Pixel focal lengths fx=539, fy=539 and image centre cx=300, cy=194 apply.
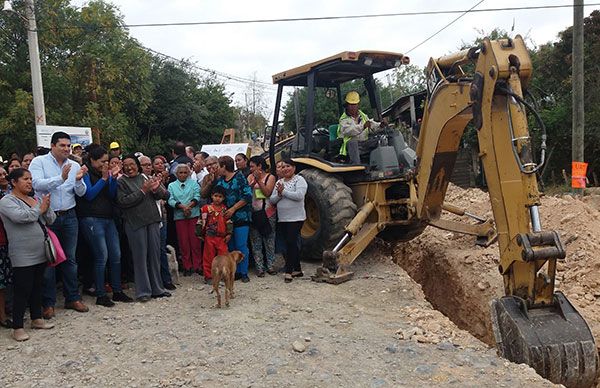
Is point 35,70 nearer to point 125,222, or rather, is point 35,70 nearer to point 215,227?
point 125,222

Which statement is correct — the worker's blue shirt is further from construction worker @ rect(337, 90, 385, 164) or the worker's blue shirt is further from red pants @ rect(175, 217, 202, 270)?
construction worker @ rect(337, 90, 385, 164)

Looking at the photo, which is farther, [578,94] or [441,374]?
[578,94]

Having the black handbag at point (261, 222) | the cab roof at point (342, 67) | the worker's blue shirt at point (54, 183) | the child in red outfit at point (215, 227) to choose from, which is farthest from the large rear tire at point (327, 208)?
the worker's blue shirt at point (54, 183)

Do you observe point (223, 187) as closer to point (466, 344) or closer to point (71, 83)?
point (466, 344)

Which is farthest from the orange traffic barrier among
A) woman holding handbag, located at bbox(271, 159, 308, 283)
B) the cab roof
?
woman holding handbag, located at bbox(271, 159, 308, 283)

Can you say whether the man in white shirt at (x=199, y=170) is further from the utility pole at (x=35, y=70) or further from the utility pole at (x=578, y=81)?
the utility pole at (x=578, y=81)

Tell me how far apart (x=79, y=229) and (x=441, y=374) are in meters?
4.02

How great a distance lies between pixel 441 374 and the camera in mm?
3893

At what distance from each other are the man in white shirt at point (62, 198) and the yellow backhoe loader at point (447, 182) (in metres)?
2.80

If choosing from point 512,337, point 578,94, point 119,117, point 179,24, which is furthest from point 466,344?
point 119,117

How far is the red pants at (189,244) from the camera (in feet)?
23.2

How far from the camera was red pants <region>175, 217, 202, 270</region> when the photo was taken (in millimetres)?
7082

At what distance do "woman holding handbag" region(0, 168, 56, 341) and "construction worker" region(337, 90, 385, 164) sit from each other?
12.8 ft

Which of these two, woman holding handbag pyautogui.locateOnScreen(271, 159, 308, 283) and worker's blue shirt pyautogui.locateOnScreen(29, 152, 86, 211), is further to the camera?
woman holding handbag pyautogui.locateOnScreen(271, 159, 308, 283)
